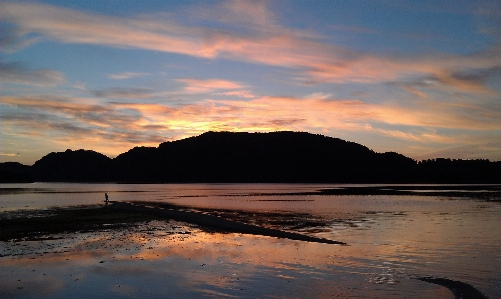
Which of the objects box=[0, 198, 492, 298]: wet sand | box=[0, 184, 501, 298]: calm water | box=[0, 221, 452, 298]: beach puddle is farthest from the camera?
box=[0, 198, 492, 298]: wet sand

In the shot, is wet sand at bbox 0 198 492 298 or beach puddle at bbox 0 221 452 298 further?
wet sand at bbox 0 198 492 298

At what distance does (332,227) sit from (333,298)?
21.1 meters

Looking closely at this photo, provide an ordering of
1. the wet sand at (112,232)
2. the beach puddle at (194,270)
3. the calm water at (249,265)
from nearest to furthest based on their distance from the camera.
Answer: the beach puddle at (194,270)
the calm water at (249,265)
the wet sand at (112,232)

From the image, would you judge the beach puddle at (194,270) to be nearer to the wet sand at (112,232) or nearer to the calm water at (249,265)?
the calm water at (249,265)

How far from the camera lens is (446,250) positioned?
22.7 metres

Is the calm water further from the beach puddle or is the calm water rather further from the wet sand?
the wet sand

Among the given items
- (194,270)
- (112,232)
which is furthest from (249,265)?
(112,232)

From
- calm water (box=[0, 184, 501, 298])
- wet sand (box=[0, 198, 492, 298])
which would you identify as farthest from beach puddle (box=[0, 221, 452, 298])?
wet sand (box=[0, 198, 492, 298])

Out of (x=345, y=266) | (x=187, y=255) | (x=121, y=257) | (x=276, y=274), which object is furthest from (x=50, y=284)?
(x=345, y=266)

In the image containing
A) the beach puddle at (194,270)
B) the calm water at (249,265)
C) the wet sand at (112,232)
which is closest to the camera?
the beach puddle at (194,270)

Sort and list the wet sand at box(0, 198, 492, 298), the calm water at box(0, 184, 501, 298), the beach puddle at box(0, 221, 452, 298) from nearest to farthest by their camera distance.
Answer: the beach puddle at box(0, 221, 452, 298) → the calm water at box(0, 184, 501, 298) → the wet sand at box(0, 198, 492, 298)

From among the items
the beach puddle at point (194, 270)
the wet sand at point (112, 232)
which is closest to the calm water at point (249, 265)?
the beach puddle at point (194, 270)

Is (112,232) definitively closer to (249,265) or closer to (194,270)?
(194,270)

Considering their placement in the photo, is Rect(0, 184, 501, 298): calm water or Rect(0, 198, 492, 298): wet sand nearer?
Rect(0, 184, 501, 298): calm water
